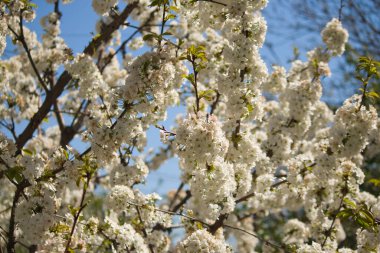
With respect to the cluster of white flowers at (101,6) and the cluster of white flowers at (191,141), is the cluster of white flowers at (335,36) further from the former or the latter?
the cluster of white flowers at (101,6)

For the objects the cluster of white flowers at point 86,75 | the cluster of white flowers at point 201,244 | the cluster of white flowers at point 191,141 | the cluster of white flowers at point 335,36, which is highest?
the cluster of white flowers at point 335,36

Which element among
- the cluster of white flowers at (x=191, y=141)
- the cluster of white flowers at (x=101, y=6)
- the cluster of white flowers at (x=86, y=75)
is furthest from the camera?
the cluster of white flowers at (x=86, y=75)

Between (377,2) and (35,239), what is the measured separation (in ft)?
37.8

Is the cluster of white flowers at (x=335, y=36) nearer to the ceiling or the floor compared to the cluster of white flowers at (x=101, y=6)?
nearer to the ceiling

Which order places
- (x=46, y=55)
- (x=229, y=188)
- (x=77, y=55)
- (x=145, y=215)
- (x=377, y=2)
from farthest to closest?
(x=377, y=2)
(x=46, y=55)
(x=77, y=55)
(x=145, y=215)
(x=229, y=188)

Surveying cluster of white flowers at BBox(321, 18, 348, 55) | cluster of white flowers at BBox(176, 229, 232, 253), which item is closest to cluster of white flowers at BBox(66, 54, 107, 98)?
cluster of white flowers at BBox(176, 229, 232, 253)

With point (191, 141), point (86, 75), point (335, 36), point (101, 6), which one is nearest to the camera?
point (191, 141)

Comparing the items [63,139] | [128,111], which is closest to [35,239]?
[128,111]

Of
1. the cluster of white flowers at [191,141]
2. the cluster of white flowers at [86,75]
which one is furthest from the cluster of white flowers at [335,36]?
the cluster of white flowers at [86,75]

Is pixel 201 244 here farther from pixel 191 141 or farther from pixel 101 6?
pixel 101 6

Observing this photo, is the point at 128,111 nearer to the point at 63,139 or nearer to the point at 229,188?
the point at 229,188

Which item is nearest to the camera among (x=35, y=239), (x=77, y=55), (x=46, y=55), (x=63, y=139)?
(x=35, y=239)

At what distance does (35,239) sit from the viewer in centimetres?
332

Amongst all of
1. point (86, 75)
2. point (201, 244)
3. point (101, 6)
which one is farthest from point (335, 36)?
point (201, 244)
